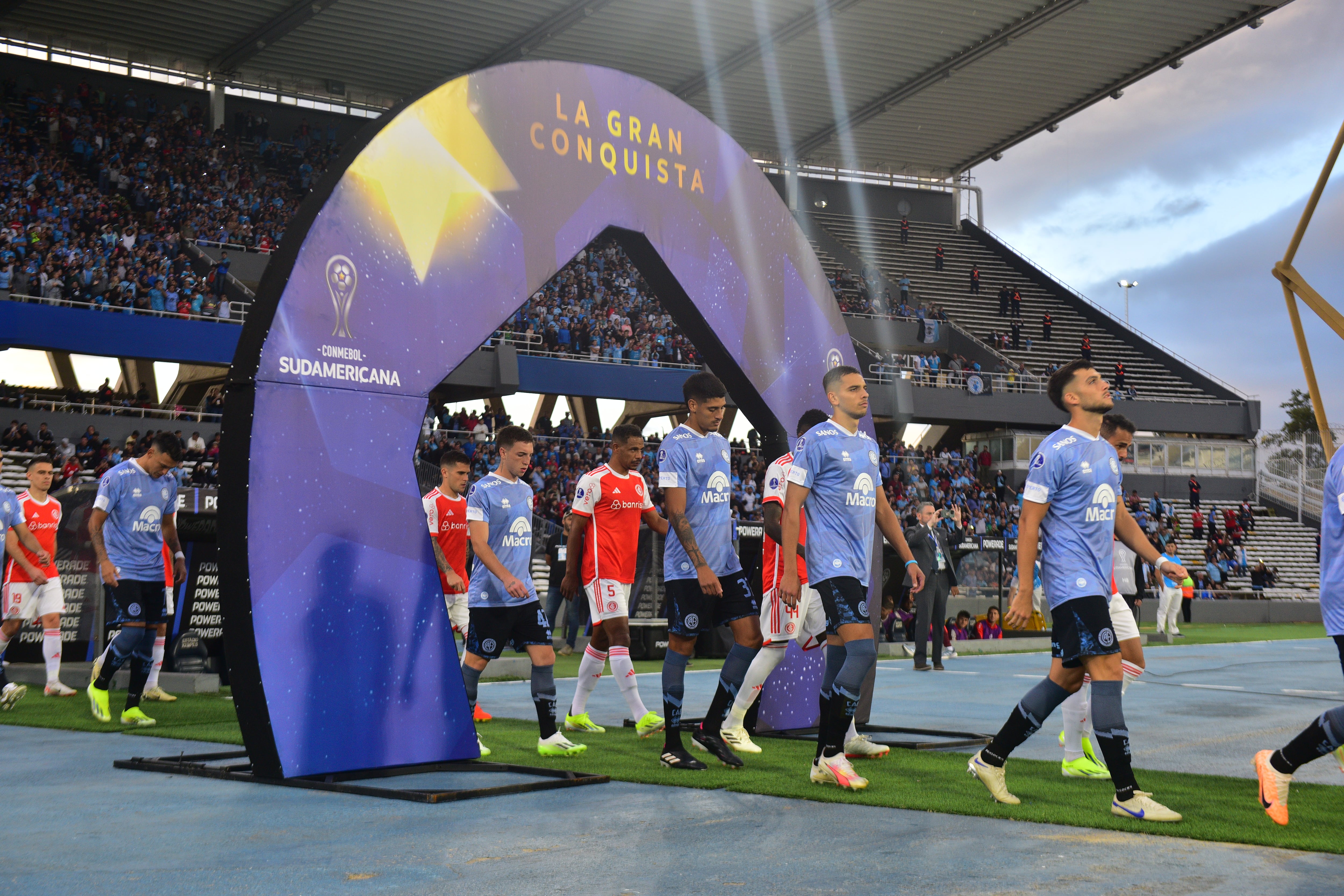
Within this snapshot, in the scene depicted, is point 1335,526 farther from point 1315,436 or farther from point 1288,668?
point 1315,436

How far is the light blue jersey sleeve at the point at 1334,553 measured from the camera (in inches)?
203

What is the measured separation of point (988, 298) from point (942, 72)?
1171 centimetres

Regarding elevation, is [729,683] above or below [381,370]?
below

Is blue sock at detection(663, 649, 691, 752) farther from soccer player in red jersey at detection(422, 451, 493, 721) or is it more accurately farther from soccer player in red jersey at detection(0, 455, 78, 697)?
soccer player in red jersey at detection(0, 455, 78, 697)

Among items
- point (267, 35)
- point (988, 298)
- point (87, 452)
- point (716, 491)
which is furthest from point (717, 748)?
point (988, 298)

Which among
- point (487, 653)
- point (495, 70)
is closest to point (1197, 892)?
point (487, 653)

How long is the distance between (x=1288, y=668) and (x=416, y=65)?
3205 cm

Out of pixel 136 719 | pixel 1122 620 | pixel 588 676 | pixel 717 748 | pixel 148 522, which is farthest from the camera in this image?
pixel 148 522

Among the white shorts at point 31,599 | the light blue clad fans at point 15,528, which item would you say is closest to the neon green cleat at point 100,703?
the light blue clad fans at point 15,528

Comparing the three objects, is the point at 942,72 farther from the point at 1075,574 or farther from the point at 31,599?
the point at 1075,574

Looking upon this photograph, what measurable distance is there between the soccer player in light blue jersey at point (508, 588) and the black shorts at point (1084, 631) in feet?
9.79

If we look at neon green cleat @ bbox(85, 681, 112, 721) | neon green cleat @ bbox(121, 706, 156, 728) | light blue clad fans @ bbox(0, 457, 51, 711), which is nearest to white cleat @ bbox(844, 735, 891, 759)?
neon green cleat @ bbox(121, 706, 156, 728)

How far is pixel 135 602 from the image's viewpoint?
8875 mm

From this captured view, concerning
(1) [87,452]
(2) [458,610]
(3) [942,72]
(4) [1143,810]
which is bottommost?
(4) [1143,810]
